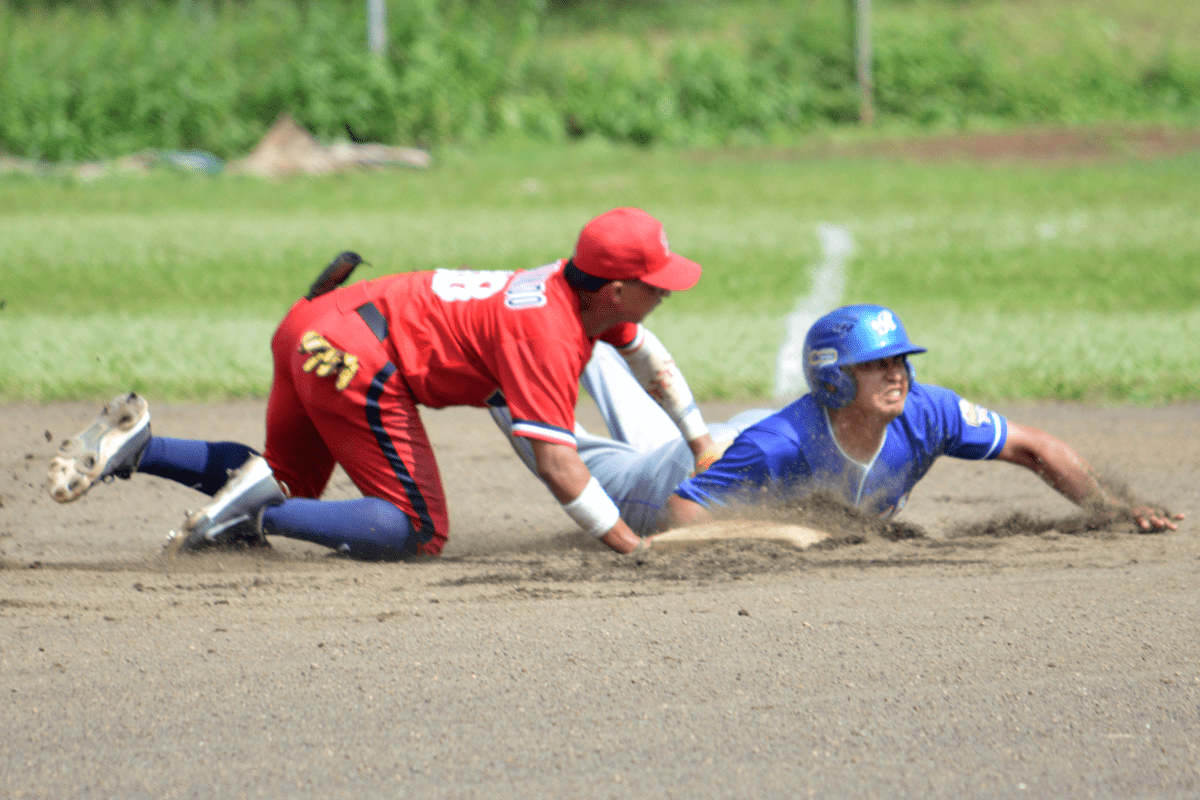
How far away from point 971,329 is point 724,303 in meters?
2.14

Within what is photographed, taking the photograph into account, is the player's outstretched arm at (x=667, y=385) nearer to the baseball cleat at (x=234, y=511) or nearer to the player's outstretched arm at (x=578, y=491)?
the player's outstretched arm at (x=578, y=491)

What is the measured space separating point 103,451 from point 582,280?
172 centimetres

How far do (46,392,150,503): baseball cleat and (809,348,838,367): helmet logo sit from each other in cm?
231

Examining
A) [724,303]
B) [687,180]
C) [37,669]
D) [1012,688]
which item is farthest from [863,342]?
[687,180]

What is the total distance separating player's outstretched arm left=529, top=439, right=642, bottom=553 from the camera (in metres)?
4.07

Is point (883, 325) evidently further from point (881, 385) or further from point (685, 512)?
point (685, 512)

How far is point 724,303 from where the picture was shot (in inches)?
426

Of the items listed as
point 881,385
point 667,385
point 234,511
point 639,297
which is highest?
point 639,297

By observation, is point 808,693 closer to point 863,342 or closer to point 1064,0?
point 863,342

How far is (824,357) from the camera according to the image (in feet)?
14.0

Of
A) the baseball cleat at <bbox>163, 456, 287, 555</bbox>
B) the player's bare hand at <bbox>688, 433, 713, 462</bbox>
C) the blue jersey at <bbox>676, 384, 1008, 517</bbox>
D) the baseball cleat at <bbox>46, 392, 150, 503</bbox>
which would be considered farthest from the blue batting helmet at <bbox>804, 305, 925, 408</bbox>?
the baseball cleat at <bbox>46, 392, 150, 503</bbox>

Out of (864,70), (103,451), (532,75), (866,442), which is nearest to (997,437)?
(866,442)

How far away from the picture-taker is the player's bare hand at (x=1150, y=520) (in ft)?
15.3

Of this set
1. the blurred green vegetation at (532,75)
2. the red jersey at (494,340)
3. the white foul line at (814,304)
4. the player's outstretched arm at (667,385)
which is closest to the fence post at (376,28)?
the blurred green vegetation at (532,75)
